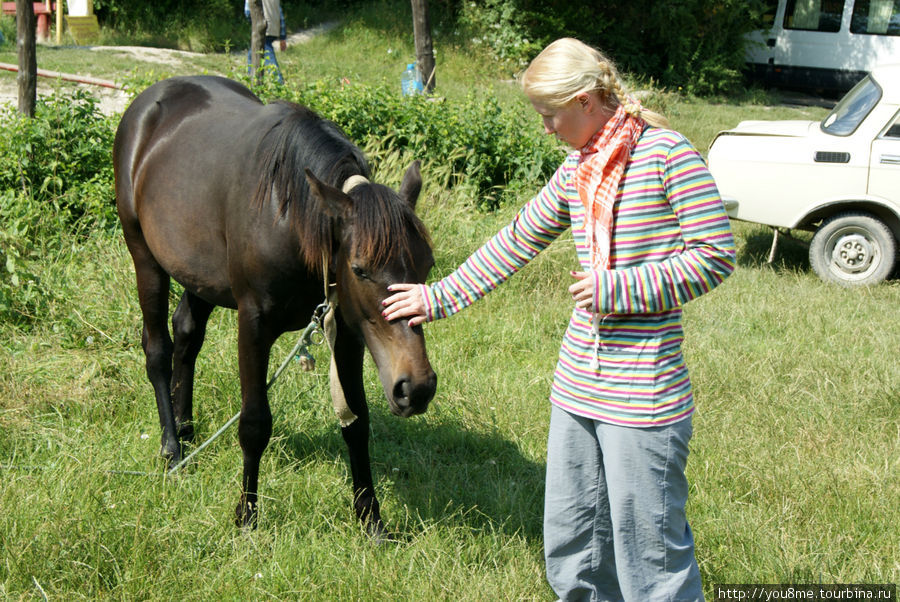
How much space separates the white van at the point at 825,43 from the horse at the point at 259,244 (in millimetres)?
16292

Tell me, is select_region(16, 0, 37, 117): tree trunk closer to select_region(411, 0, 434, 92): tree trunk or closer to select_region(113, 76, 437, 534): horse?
select_region(113, 76, 437, 534): horse

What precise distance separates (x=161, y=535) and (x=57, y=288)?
2.82m

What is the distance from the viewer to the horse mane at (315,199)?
2.62m

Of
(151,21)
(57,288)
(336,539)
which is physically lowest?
(336,539)

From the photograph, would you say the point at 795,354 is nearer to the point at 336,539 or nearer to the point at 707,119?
the point at 336,539

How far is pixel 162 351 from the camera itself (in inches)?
165

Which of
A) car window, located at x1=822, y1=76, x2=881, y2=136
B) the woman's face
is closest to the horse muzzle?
the woman's face

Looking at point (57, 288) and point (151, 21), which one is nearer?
point (57, 288)

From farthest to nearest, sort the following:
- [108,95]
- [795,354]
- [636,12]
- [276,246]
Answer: [636,12]
[108,95]
[795,354]
[276,246]

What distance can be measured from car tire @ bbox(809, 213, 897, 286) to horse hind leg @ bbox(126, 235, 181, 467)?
18.3 feet

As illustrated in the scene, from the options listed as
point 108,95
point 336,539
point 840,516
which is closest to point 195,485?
point 336,539

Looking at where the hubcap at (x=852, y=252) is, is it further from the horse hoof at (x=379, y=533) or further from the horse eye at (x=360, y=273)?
the horse eye at (x=360, y=273)

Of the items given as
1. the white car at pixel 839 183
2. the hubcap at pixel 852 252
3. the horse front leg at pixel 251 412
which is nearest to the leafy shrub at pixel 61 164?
the horse front leg at pixel 251 412

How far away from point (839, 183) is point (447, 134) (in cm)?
345
